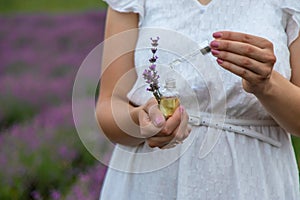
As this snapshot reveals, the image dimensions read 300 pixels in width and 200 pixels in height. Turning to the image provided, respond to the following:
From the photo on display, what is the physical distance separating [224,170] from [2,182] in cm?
211

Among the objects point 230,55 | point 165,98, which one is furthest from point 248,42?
point 165,98

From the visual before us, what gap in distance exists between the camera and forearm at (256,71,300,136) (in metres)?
1.43

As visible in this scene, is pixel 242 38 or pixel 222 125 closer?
pixel 242 38

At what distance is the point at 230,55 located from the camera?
132 centimetres

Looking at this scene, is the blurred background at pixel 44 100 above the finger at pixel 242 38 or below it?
below

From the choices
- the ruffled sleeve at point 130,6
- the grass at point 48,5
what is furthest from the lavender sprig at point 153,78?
the grass at point 48,5

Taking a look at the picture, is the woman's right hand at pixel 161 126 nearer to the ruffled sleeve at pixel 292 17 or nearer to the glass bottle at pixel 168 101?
the glass bottle at pixel 168 101

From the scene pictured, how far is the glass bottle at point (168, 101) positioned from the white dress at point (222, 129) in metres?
0.15

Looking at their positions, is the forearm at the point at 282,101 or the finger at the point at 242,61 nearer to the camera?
the finger at the point at 242,61

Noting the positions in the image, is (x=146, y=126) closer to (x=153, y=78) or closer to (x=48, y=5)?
(x=153, y=78)

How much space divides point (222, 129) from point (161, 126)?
25cm

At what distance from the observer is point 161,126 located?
4.40 ft

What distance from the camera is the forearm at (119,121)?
1.50 meters

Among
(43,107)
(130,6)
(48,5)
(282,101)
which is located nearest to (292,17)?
(282,101)
